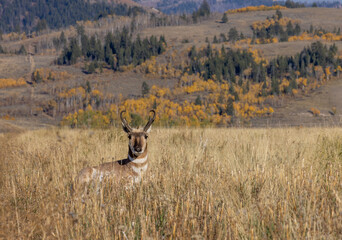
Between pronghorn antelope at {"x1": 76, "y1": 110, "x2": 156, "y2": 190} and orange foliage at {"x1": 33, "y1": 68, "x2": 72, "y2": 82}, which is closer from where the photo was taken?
pronghorn antelope at {"x1": 76, "y1": 110, "x2": 156, "y2": 190}

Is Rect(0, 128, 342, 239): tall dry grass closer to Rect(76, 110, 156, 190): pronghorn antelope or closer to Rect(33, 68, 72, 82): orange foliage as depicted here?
Rect(76, 110, 156, 190): pronghorn antelope

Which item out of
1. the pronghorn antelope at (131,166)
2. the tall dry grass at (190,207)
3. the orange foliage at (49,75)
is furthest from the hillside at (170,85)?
the tall dry grass at (190,207)

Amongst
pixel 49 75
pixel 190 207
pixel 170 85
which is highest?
pixel 190 207

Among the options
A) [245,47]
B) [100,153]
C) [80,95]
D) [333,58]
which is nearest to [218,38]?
[245,47]

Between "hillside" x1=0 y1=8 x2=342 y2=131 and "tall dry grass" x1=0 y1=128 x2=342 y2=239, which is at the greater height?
"tall dry grass" x1=0 y1=128 x2=342 y2=239

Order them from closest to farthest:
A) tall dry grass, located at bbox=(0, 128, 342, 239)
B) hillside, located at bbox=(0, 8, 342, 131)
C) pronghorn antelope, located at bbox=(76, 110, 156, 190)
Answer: tall dry grass, located at bbox=(0, 128, 342, 239), pronghorn antelope, located at bbox=(76, 110, 156, 190), hillside, located at bbox=(0, 8, 342, 131)

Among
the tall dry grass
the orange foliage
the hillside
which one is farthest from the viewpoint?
the orange foliage

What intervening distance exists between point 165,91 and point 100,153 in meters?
105

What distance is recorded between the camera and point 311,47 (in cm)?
12925

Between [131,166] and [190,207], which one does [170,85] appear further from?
[190,207]

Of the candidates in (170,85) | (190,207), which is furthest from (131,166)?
(170,85)

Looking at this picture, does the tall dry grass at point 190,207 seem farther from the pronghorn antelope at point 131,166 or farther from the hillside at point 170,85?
the hillside at point 170,85

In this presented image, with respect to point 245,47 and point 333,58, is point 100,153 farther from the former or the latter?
point 245,47

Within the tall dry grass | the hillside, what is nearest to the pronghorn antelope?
the tall dry grass
